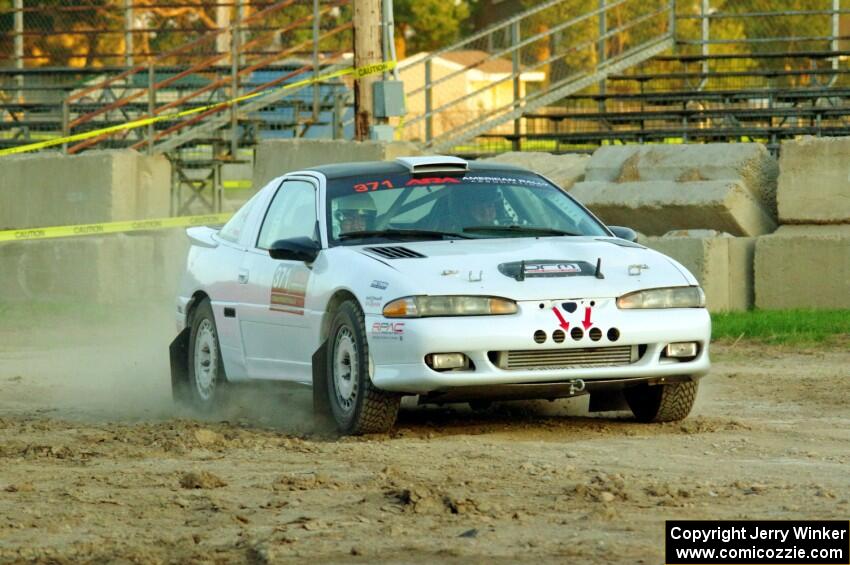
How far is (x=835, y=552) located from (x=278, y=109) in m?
21.9

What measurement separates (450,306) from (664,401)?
1458 millimetres

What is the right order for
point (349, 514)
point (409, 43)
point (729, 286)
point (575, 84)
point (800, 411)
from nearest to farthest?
1. point (349, 514)
2. point (800, 411)
3. point (729, 286)
4. point (575, 84)
5. point (409, 43)

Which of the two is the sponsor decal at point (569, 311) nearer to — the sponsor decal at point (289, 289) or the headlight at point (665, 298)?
the headlight at point (665, 298)

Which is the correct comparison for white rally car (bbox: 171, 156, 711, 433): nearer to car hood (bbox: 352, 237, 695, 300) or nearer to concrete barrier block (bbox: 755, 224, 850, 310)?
car hood (bbox: 352, 237, 695, 300)

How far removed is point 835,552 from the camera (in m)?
5.63

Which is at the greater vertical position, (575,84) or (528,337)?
(575,84)

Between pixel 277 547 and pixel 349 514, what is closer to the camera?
pixel 277 547

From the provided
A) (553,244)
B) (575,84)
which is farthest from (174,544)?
(575,84)

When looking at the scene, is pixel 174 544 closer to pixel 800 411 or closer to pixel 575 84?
pixel 800 411

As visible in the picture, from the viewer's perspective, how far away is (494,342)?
27.2ft

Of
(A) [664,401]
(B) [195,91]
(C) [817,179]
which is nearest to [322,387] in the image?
(A) [664,401]

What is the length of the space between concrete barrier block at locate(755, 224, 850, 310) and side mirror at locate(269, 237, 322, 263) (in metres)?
7.08

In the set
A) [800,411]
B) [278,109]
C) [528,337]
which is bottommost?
[800,411]

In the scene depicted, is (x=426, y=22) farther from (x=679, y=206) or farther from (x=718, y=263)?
(x=718, y=263)
